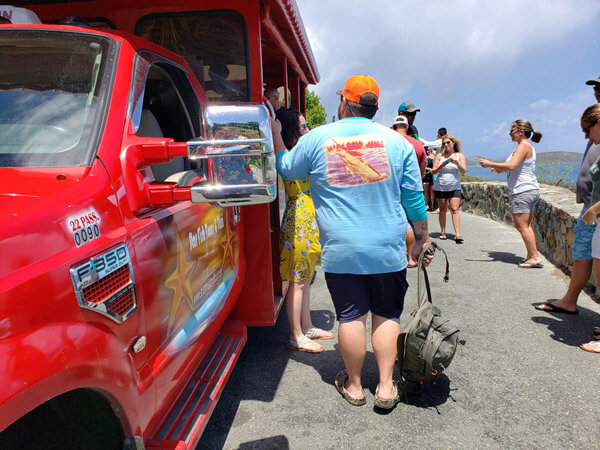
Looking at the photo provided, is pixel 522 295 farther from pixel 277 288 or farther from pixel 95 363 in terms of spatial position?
pixel 95 363

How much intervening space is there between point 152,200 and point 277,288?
2.18 meters

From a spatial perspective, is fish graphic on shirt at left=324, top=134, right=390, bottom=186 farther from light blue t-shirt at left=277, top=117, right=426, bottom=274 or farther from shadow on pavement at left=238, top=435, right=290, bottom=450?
shadow on pavement at left=238, top=435, right=290, bottom=450

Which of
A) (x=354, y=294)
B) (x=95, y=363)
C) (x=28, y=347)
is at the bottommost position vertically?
(x=354, y=294)

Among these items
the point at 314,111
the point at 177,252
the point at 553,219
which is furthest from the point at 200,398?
the point at 314,111

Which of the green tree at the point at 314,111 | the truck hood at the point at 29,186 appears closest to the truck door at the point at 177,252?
the truck hood at the point at 29,186

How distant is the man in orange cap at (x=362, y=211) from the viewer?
2455 millimetres

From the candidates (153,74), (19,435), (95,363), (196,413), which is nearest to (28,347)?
(95,363)

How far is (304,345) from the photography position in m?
3.39

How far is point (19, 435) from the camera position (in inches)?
51.8

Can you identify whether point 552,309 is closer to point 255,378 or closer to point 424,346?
point 424,346

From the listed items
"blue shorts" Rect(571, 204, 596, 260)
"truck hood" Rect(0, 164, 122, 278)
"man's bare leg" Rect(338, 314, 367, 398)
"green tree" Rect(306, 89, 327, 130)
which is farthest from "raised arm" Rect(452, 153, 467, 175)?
"green tree" Rect(306, 89, 327, 130)

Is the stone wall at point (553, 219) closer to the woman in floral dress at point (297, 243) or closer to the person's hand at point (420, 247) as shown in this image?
the person's hand at point (420, 247)

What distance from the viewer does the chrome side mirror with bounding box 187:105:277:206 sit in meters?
1.51

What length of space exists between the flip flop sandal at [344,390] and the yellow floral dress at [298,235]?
746mm
